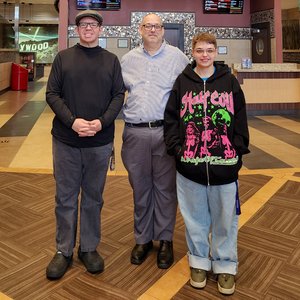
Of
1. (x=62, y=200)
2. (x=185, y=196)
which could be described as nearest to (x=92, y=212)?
(x=62, y=200)

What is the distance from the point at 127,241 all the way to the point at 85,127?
1.01m

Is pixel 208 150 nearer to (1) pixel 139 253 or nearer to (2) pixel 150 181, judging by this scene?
(2) pixel 150 181

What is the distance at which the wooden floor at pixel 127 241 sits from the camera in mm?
1818

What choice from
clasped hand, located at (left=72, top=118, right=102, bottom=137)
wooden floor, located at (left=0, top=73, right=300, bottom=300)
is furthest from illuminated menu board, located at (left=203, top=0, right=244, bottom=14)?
→ clasped hand, located at (left=72, top=118, right=102, bottom=137)

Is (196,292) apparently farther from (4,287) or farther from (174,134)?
(4,287)

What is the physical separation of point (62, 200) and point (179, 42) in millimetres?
7791

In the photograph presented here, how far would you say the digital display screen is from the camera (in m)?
8.29

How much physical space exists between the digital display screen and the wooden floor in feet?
16.9

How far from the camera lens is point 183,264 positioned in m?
2.07

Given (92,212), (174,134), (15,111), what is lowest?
(92,212)

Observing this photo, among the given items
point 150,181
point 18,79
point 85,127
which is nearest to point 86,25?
point 85,127

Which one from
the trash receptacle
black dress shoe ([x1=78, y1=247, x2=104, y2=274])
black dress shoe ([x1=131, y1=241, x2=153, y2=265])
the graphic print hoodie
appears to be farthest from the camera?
the trash receptacle

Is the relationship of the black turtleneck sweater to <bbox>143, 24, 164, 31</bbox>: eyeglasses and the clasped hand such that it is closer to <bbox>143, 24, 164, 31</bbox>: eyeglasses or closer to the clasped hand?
the clasped hand

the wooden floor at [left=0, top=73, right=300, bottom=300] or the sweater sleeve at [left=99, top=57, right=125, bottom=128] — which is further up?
the sweater sleeve at [left=99, top=57, right=125, bottom=128]
